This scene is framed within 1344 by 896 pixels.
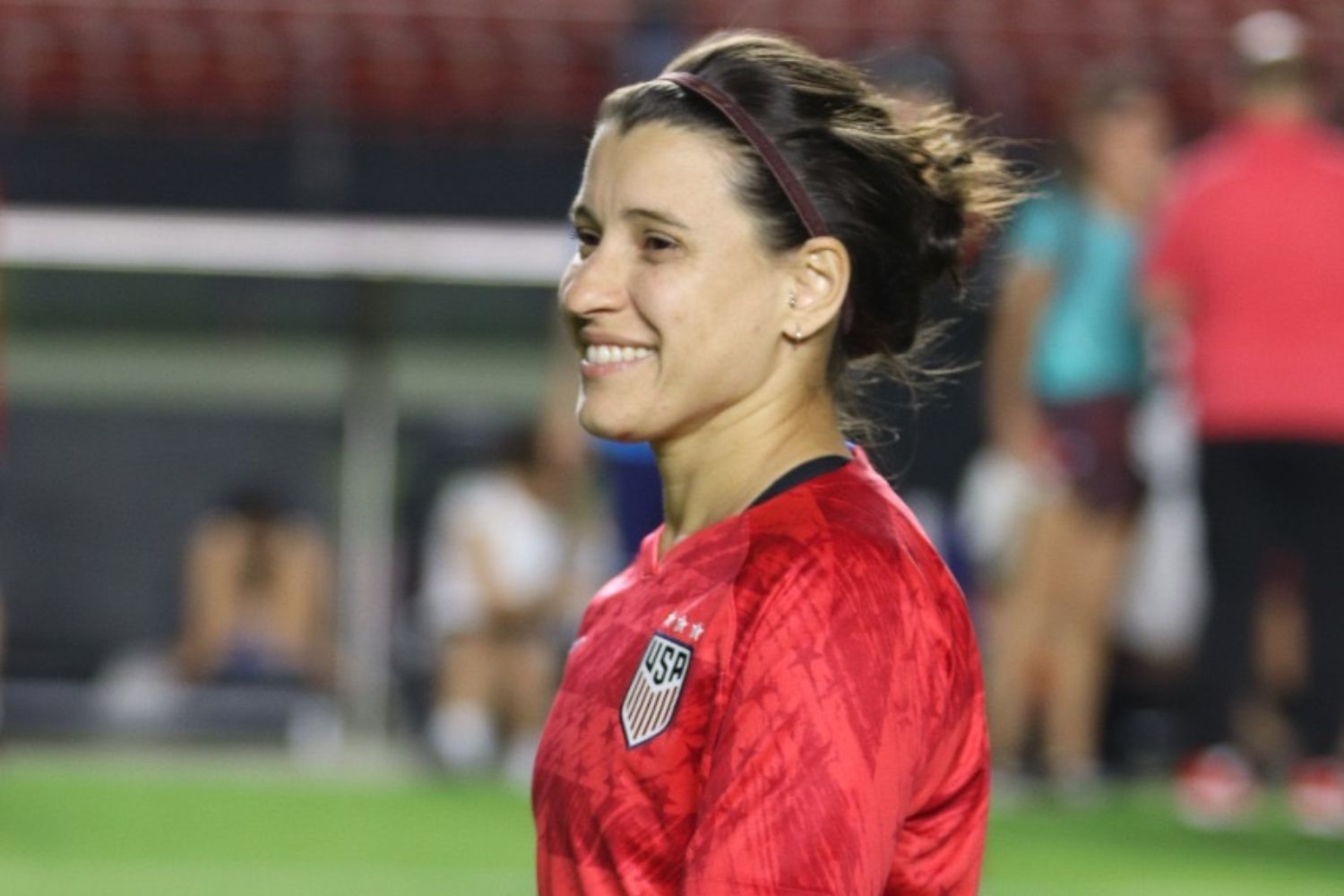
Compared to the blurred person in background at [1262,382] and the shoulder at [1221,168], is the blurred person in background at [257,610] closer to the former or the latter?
the blurred person in background at [1262,382]

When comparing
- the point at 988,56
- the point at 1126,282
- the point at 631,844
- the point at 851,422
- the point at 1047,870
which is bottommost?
the point at 1047,870

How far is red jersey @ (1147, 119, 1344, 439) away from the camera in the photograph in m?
6.25

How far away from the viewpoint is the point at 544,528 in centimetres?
824

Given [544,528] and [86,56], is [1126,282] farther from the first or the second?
[86,56]

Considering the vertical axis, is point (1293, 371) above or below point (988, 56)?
below

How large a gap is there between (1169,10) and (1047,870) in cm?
695

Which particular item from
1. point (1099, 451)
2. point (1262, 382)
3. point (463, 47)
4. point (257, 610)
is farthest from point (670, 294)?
point (463, 47)

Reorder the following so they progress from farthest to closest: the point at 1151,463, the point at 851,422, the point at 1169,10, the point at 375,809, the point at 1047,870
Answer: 1. the point at 1169,10
2. the point at 1151,463
3. the point at 375,809
4. the point at 1047,870
5. the point at 851,422

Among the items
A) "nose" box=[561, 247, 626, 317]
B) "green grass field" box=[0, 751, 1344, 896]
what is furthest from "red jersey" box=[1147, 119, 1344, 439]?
"nose" box=[561, 247, 626, 317]

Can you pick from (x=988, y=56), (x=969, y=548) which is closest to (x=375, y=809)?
(x=969, y=548)

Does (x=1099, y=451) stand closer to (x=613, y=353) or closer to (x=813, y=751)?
(x=613, y=353)

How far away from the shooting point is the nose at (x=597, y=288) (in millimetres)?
2088

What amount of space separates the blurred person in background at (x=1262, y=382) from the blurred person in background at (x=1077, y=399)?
419 mm

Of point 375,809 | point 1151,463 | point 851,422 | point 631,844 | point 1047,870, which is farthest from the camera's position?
point 1151,463
